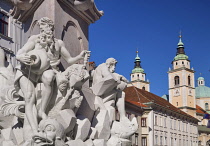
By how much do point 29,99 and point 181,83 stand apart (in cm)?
8976

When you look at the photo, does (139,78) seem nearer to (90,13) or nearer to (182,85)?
(182,85)

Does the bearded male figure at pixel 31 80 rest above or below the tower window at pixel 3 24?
below

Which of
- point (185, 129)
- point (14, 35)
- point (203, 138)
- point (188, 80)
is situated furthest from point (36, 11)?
point (188, 80)

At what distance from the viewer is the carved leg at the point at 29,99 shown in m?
5.05

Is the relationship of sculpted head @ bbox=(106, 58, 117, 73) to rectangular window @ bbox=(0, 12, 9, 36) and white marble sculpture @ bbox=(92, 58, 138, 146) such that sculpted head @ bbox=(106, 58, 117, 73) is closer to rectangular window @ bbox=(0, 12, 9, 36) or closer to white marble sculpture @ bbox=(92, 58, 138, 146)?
white marble sculpture @ bbox=(92, 58, 138, 146)

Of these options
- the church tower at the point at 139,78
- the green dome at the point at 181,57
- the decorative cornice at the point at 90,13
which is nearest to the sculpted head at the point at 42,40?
the decorative cornice at the point at 90,13

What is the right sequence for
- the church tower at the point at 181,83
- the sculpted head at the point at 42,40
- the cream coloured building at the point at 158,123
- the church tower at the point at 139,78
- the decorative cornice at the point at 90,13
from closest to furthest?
the sculpted head at the point at 42,40 → the decorative cornice at the point at 90,13 → the cream coloured building at the point at 158,123 → the church tower at the point at 181,83 → the church tower at the point at 139,78

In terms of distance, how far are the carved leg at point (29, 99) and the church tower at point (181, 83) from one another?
282ft

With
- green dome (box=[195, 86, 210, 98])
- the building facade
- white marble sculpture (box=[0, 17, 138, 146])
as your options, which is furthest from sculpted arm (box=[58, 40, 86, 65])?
green dome (box=[195, 86, 210, 98])

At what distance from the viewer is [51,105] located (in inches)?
215

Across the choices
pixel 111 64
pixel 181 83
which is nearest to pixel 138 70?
pixel 181 83

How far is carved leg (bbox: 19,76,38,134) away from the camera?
505 cm

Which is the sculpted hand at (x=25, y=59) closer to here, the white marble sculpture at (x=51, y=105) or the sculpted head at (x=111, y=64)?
the white marble sculpture at (x=51, y=105)

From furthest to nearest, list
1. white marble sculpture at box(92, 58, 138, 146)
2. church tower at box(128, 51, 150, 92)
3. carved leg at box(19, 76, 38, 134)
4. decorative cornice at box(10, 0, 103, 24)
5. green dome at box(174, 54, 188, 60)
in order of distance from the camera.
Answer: church tower at box(128, 51, 150, 92) → green dome at box(174, 54, 188, 60) → decorative cornice at box(10, 0, 103, 24) → white marble sculpture at box(92, 58, 138, 146) → carved leg at box(19, 76, 38, 134)
